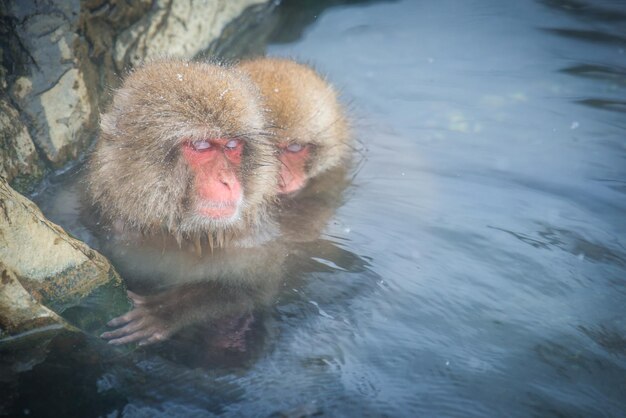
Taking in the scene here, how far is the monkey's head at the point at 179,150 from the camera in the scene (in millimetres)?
3391

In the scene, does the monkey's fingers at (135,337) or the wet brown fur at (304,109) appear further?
the wet brown fur at (304,109)

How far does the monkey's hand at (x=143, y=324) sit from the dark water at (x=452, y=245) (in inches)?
4.4

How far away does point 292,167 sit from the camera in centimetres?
449

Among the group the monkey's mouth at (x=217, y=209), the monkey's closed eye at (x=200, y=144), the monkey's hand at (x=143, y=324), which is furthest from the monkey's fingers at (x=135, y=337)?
the monkey's closed eye at (x=200, y=144)

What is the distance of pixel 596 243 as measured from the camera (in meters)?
4.17

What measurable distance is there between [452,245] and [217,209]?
4.87 ft

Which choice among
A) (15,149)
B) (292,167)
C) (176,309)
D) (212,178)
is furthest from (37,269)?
(292,167)

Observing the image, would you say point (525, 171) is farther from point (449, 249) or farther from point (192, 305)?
point (192, 305)

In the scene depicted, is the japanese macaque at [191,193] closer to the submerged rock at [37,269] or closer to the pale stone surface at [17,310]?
the submerged rock at [37,269]

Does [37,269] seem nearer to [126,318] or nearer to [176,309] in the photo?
[126,318]

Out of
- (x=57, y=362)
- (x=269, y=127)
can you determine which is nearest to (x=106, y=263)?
(x=57, y=362)

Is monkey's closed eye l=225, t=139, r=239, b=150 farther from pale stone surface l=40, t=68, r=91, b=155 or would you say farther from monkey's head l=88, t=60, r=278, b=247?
pale stone surface l=40, t=68, r=91, b=155

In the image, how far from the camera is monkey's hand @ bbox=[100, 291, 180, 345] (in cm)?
317

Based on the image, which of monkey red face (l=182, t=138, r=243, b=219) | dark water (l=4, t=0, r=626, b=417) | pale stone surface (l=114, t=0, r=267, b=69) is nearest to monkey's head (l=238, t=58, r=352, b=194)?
dark water (l=4, t=0, r=626, b=417)
